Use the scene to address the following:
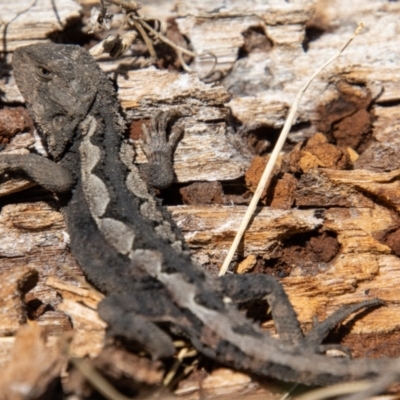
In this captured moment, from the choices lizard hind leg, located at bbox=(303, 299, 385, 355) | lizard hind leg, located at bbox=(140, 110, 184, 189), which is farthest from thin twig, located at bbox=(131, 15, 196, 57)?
lizard hind leg, located at bbox=(303, 299, 385, 355)

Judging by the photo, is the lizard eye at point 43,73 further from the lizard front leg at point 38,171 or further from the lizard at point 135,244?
the lizard front leg at point 38,171

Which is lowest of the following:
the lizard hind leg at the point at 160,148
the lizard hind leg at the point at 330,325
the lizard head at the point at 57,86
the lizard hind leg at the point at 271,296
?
the lizard hind leg at the point at 330,325

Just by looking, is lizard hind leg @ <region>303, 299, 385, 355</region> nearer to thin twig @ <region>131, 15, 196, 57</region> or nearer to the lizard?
the lizard

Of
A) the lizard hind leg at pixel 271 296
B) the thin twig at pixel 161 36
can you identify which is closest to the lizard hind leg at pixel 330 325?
the lizard hind leg at pixel 271 296

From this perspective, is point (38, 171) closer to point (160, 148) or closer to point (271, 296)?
point (160, 148)

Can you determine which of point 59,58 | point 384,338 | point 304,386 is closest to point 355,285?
point 384,338

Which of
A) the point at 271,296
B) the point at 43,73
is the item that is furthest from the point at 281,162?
the point at 43,73
